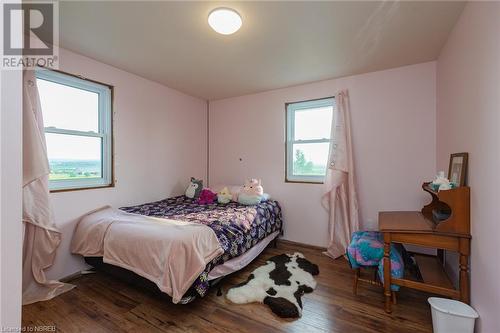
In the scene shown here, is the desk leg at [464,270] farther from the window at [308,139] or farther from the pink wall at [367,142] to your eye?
the window at [308,139]

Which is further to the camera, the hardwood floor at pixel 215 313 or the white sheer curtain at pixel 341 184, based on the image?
the white sheer curtain at pixel 341 184

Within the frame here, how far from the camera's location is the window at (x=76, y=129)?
217 centimetres

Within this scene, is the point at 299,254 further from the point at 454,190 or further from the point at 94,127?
the point at 94,127

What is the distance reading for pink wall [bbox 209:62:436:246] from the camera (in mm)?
2498

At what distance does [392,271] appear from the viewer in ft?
5.87

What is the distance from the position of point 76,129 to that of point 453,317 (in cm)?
359

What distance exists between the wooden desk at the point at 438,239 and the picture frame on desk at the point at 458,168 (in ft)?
0.33

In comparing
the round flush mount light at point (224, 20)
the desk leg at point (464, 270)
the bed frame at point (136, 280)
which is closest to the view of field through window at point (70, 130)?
the bed frame at point (136, 280)

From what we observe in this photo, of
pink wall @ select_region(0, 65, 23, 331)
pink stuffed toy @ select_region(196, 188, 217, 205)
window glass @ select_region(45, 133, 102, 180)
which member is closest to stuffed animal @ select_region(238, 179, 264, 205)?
pink stuffed toy @ select_region(196, 188, 217, 205)

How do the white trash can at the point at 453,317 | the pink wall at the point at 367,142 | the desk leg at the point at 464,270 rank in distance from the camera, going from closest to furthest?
the white trash can at the point at 453,317 < the desk leg at the point at 464,270 < the pink wall at the point at 367,142

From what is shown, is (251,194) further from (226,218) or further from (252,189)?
(226,218)

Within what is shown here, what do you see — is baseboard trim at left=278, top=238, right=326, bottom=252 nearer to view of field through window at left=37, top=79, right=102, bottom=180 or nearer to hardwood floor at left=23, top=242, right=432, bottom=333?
hardwood floor at left=23, top=242, right=432, bottom=333

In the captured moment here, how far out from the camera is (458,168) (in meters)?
1.69

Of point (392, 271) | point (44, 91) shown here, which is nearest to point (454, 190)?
point (392, 271)
